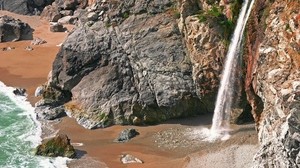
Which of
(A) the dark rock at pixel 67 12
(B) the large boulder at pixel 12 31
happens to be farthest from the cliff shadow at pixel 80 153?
(A) the dark rock at pixel 67 12

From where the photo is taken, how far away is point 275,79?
2986cm

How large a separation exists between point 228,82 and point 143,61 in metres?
7.40

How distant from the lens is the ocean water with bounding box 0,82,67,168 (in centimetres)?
3575

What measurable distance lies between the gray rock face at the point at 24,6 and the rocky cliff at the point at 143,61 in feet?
114

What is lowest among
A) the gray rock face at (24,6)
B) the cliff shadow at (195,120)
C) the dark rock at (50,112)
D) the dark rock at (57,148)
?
the dark rock at (57,148)

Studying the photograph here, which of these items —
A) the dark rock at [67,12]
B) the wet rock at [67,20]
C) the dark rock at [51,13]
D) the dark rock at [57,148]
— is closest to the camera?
the dark rock at [57,148]

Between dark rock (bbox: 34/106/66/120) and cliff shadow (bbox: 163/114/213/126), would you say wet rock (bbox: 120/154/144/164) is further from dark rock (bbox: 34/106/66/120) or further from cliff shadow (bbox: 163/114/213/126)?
dark rock (bbox: 34/106/66/120)

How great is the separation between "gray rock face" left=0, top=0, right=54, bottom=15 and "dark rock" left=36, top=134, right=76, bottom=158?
145 ft

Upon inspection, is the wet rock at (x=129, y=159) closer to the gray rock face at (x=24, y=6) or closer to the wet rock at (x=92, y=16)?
the wet rock at (x=92, y=16)

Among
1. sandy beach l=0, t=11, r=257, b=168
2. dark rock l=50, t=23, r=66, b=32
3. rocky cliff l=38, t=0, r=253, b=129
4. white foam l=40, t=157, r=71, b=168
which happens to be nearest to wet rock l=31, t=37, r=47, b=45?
dark rock l=50, t=23, r=66, b=32

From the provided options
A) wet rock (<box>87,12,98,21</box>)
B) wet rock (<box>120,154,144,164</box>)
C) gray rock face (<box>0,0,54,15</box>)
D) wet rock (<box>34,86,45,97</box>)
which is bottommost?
wet rock (<box>120,154,144,164</box>)

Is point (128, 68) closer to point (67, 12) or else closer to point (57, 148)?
point (57, 148)

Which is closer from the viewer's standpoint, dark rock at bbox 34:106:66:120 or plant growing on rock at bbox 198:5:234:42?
plant growing on rock at bbox 198:5:234:42

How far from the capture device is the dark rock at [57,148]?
36.5 metres
